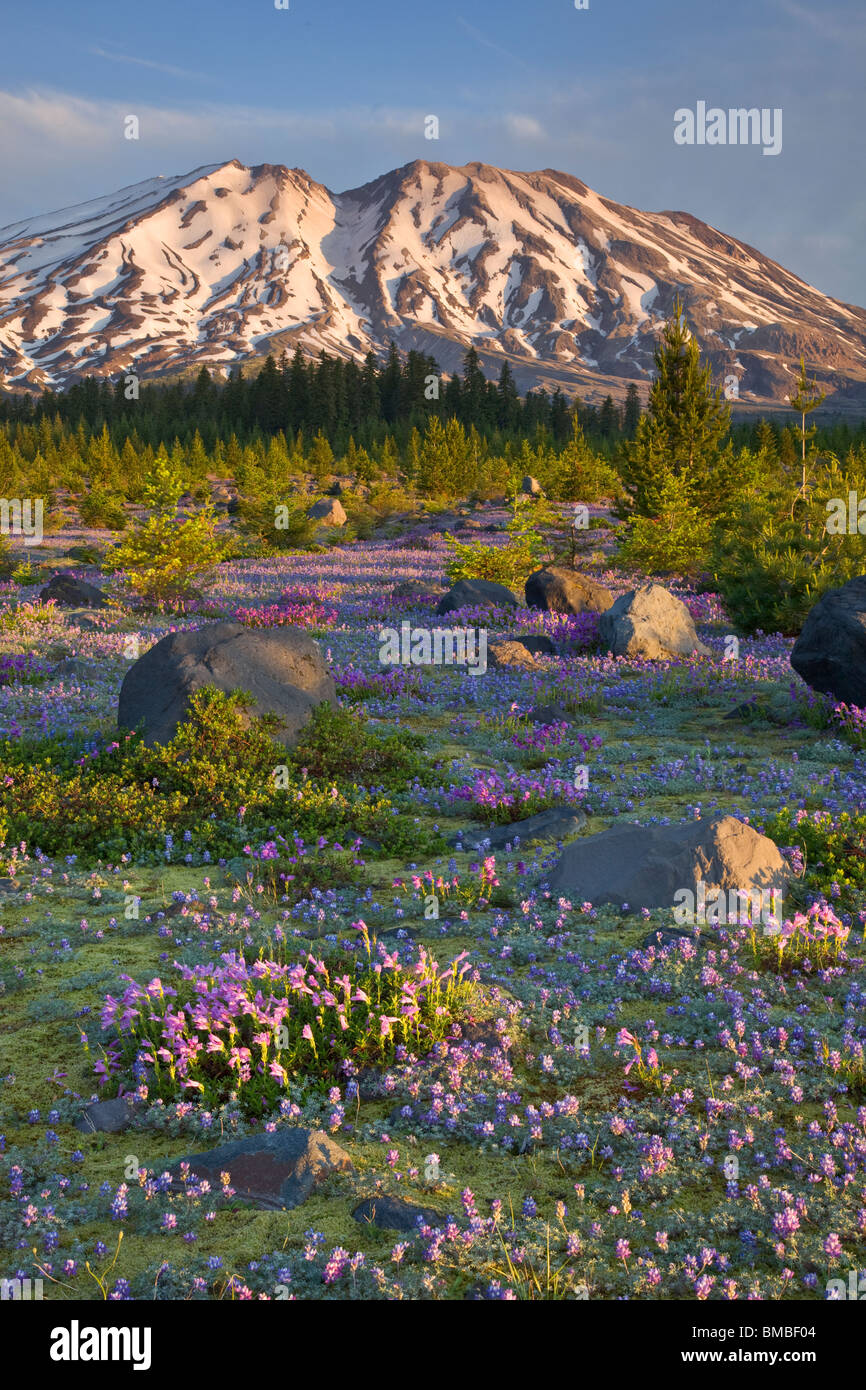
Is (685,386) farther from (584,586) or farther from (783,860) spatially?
(783,860)

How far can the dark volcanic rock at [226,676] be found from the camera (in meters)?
10.5

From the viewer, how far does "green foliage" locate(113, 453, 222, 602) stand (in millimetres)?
22469

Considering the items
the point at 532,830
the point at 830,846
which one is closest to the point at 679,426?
the point at 532,830

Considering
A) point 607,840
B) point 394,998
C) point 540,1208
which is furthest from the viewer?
point 607,840

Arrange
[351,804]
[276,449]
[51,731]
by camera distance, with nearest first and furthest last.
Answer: [351,804] → [51,731] → [276,449]

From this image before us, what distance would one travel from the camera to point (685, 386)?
1481 inches

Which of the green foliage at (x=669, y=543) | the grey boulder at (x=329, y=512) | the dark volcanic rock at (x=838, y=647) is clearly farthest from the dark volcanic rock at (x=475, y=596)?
the grey boulder at (x=329, y=512)

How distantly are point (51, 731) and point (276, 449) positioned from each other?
68.6m

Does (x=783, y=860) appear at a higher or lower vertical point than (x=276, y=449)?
lower

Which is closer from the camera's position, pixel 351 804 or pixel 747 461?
pixel 351 804

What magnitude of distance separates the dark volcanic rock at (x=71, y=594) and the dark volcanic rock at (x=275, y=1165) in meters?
20.8

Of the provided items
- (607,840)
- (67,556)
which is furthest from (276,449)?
(607,840)

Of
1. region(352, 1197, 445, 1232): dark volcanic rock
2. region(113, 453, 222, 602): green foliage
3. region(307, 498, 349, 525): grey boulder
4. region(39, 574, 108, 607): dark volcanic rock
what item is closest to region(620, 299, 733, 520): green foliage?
region(113, 453, 222, 602): green foliage

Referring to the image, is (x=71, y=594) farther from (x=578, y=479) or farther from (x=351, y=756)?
(x=578, y=479)
